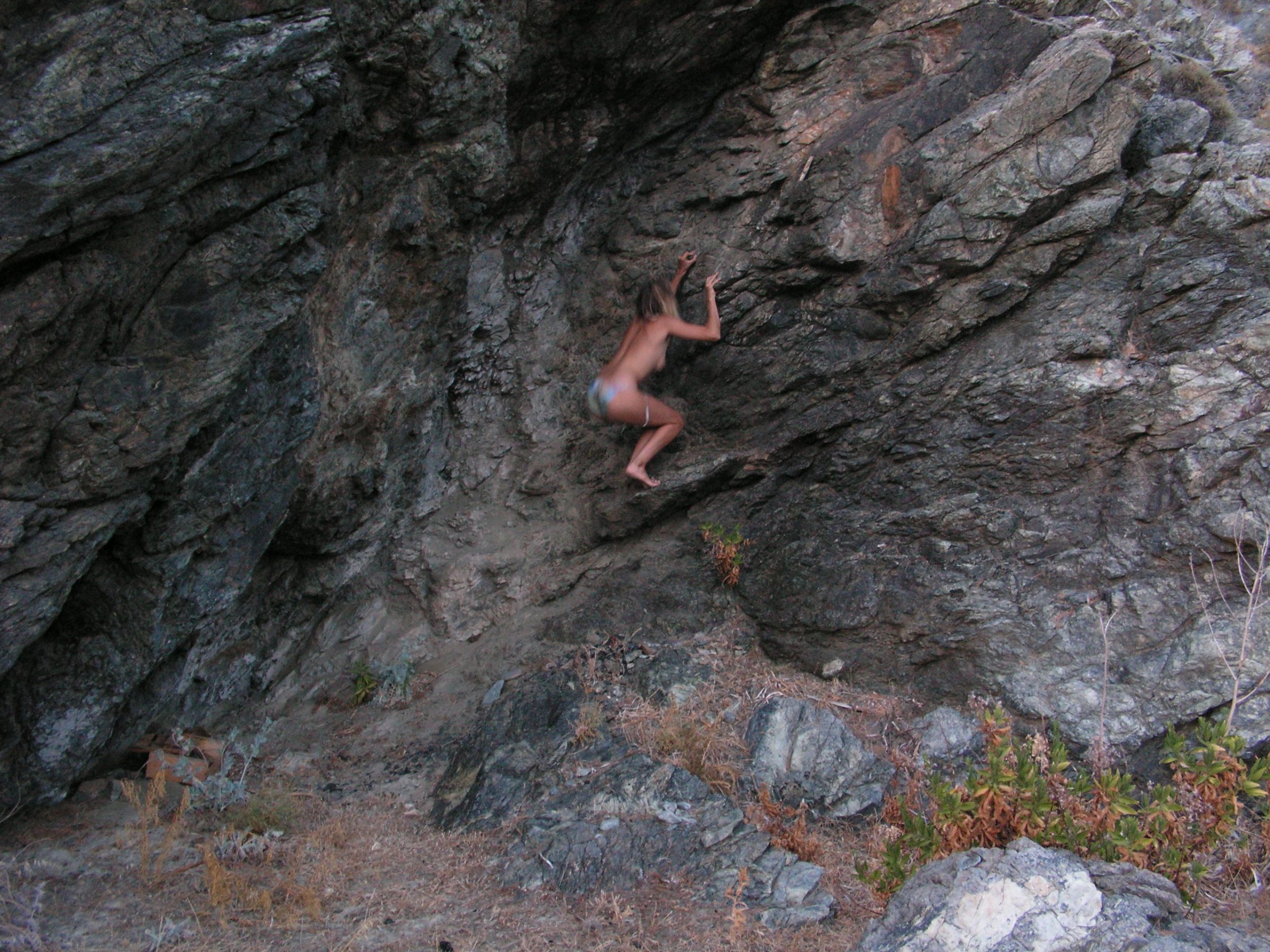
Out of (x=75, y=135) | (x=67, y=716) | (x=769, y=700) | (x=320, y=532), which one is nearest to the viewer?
(x=75, y=135)

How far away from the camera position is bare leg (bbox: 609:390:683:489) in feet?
19.0

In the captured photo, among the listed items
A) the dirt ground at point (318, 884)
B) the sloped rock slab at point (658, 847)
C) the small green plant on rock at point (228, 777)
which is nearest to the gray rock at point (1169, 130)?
the dirt ground at point (318, 884)

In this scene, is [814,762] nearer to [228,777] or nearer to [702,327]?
[702,327]

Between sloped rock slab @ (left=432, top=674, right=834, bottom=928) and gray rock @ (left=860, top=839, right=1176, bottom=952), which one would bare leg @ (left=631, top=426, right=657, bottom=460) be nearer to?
sloped rock slab @ (left=432, top=674, right=834, bottom=928)

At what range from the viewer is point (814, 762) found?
479 centimetres

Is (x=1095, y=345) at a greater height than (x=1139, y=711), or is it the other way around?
(x=1095, y=345)

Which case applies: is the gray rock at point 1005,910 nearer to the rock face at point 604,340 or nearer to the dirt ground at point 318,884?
the dirt ground at point 318,884

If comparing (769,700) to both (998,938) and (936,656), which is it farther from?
(998,938)

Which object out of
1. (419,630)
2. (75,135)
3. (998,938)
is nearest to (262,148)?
(75,135)

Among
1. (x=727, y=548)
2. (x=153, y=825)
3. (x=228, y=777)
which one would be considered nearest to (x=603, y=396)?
A: (x=727, y=548)

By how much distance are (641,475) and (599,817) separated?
2.30 meters

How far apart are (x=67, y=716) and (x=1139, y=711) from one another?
5.46 metres

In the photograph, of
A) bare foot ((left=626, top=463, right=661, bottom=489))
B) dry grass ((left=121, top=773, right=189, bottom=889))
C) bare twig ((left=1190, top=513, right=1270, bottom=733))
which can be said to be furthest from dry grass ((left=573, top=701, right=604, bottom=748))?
bare twig ((left=1190, top=513, right=1270, bottom=733))

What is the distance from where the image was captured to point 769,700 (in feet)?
17.0
